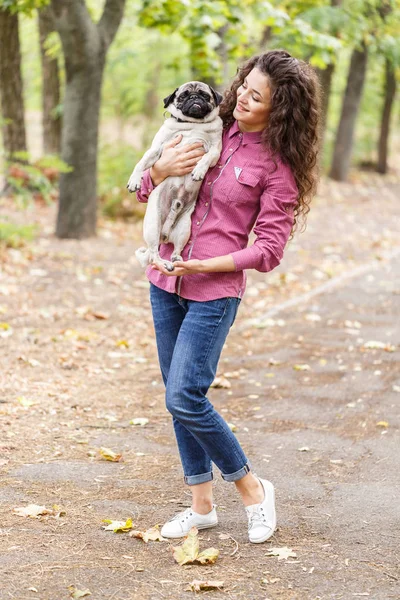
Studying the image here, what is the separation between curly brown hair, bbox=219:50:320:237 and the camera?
343cm

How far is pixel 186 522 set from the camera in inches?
150

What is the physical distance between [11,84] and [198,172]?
10672 mm

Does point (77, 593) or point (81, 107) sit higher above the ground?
point (77, 593)

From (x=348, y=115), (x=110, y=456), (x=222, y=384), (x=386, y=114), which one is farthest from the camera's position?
(x=386, y=114)

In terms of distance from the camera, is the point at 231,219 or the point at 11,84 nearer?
the point at 231,219

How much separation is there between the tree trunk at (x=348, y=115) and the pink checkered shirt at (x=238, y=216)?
17.4 meters

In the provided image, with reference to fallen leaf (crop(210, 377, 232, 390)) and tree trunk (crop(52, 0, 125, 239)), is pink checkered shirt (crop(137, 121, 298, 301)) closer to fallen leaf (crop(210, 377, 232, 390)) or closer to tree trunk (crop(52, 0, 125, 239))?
fallen leaf (crop(210, 377, 232, 390))

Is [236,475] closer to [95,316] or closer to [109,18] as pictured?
[95,316]

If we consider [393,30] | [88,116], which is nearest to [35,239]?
[88,116]

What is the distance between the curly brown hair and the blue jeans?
679mm

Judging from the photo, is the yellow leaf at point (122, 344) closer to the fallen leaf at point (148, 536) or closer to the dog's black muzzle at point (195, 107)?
the fallen leaf at point (148, 536)

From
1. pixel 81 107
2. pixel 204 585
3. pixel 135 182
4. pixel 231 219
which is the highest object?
pixel 135 182

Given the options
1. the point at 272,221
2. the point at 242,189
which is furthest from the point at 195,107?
the point at 272,221

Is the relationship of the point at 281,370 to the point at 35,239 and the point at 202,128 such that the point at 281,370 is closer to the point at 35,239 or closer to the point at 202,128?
the point at 202,128
